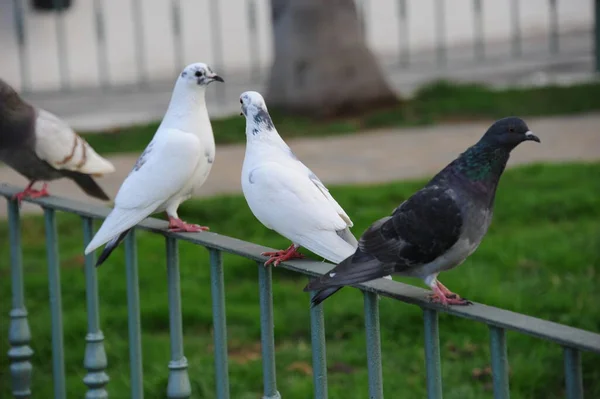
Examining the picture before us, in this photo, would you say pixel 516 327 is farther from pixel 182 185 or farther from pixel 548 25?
pixel 548 25

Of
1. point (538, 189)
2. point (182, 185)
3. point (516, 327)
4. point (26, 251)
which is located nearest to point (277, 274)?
point (26, 251)

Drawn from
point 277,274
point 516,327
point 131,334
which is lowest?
point 277,274

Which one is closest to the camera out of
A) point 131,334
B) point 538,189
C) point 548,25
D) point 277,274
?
point 131,334

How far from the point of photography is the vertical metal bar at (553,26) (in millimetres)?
15342

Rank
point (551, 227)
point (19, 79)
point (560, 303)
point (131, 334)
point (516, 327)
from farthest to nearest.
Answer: point (19, 79) < point (551, 227) < point (560, 303) < point (131, 334) < point (516, 327)

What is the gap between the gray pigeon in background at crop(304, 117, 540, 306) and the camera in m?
2.76

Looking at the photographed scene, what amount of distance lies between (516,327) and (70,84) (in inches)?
507

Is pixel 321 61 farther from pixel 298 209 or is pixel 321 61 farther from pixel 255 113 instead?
pixel 298 209

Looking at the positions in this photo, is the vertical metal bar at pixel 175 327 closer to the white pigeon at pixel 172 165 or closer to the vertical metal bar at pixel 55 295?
the white pigeon at pixel 172 165

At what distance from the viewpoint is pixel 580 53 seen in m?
15.0

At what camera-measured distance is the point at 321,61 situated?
11.5 m

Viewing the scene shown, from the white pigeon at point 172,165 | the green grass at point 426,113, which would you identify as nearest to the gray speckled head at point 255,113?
the white pigeon at point 172,165

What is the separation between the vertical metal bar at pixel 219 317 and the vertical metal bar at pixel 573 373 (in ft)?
3.75

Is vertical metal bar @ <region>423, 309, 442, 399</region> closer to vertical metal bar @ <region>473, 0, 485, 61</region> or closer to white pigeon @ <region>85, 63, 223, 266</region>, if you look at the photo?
white pigeon @ <region>85, 63, 223, 266</region>
